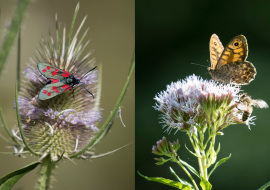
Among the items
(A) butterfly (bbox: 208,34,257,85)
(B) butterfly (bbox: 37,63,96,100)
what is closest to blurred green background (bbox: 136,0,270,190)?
(A) butterfly (bbox: 208,34,257,85)

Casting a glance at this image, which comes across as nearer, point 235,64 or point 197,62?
point 235,64

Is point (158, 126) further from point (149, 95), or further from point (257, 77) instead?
point (257, 77)

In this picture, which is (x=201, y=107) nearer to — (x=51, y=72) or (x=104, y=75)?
(x=51, y=72)

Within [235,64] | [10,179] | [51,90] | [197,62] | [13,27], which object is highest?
Answer: [197,62]

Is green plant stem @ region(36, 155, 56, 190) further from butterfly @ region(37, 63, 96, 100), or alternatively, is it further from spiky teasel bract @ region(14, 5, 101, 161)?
butterfly @ region(37, 63, 96, 100)

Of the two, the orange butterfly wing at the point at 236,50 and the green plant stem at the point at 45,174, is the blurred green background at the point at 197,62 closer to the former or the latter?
the orange butterfly wing at the point at 236,50

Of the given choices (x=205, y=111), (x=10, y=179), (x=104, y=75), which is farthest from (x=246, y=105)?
(x=104, y=75)

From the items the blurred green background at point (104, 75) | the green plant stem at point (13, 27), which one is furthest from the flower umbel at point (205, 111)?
the green plant stem at point (13, 27)
